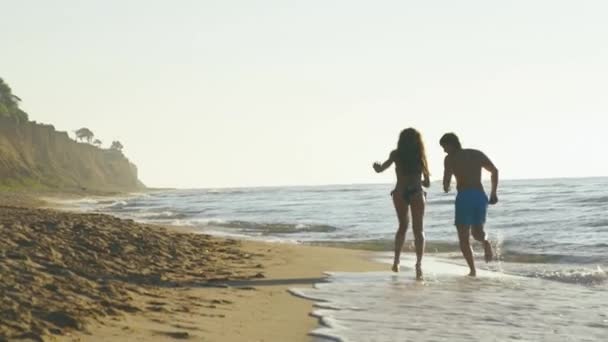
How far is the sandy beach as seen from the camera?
430 centimetres

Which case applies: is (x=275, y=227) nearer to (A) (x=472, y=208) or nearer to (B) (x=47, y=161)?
(A) (x=472, y=208)

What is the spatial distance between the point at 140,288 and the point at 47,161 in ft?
262

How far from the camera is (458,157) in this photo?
912cm

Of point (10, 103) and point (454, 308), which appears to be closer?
point (454, 308)

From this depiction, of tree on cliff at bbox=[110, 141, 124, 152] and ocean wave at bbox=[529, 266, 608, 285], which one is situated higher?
tree on cliff at bbox=[110, 141, 124, 152]

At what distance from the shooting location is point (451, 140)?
9203 mm

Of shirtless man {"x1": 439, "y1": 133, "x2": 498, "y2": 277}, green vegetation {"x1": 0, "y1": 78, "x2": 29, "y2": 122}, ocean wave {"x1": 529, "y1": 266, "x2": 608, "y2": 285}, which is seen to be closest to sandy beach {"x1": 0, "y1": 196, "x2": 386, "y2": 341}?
shirtless man {"x1": 439, "y1": 133, "x2": 498, "y2": 277}

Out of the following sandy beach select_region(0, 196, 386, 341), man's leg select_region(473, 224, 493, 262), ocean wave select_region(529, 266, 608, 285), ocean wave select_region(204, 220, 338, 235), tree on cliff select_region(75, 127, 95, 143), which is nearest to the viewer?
sandy beach select_region(0, 196, 386, 341)

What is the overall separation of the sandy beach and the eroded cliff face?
52557 mm

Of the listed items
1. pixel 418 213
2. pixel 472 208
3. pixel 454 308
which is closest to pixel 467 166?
pixel 472 208

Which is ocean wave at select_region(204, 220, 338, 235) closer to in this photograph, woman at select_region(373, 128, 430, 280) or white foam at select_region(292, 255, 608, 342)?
woman at select_region(373, 128, 430, 280)

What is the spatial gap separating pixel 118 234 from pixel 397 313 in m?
5.43

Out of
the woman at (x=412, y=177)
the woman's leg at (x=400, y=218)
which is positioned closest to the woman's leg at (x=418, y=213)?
the woman at (x=412, y=177)

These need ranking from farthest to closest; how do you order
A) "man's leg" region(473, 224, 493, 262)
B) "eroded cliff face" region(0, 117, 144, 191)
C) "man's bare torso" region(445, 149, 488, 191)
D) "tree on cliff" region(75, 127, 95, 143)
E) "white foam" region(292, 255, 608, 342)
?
"tree on cliff" region(75, 127, 95, 143)
"eroded cliff face" region(0, 117, 144, 191)
"man's bare torso" region(445, 149, 488, 191)
"man's leg" region(473, 224, 493, 262)
"white foam" region(292, 255, 608, 342)
